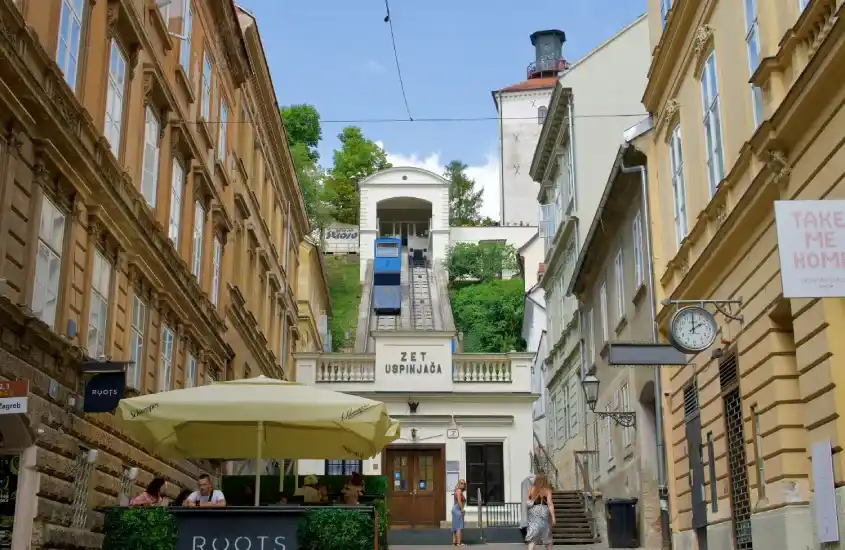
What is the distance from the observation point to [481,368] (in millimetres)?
31328

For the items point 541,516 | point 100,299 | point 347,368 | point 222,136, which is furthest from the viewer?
point 347,368

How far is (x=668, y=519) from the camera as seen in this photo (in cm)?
1841

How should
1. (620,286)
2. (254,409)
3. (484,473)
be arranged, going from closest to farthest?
(254,409) < (620,286) < (484,473)

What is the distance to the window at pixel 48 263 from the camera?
12289 millimetres

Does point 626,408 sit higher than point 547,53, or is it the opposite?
point 547,53

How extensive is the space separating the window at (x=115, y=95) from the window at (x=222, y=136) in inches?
309

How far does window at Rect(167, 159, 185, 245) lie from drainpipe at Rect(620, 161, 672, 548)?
836 centimetres

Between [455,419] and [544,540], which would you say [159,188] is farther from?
[455,419]

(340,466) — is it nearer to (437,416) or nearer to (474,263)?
(437,416)

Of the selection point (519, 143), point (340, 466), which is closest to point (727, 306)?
point (340, 466)

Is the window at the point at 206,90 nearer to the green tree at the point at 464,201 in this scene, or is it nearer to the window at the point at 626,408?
the window at the point at 626,408

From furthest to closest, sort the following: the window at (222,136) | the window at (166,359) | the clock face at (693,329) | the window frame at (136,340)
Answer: the window at (222,136), the window at (166,359), the window frame at (136,340), the clock face at (693,329)

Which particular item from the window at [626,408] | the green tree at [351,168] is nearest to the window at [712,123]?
the window at [626,408]

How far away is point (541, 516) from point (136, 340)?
693 centimetres
